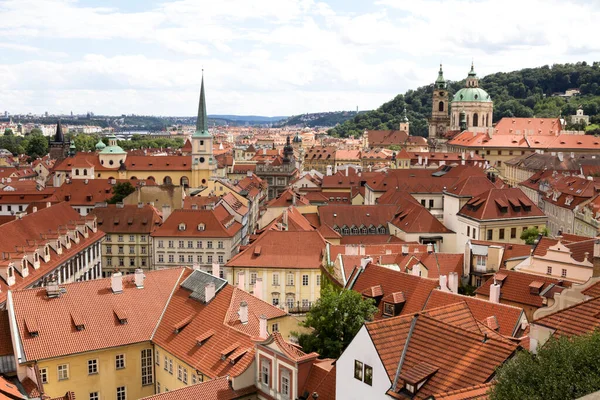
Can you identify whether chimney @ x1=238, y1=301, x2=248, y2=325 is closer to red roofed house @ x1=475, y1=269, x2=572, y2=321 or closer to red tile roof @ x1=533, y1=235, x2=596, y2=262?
red roofed house @ x1=475, y1=269, x2=572, y2=321

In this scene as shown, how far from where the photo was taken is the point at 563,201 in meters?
77.4

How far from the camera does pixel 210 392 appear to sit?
29438 mm

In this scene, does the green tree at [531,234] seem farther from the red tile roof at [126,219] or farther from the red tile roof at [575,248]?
the red tile roof at [126,219]

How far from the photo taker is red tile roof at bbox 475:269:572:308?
126 feet

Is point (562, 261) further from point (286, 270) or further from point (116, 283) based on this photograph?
point (116, 283)

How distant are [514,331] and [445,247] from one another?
38.6m

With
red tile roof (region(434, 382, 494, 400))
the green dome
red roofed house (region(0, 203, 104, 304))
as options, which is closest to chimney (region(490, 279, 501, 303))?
red tile roof (region(434, 382, 494, 400))

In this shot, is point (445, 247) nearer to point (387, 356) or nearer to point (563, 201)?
point (563, 201)

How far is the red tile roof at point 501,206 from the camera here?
64750 mm

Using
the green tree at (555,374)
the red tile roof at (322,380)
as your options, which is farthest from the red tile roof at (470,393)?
the red tile roof at (322,380)

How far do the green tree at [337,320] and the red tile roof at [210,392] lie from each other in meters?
4.28

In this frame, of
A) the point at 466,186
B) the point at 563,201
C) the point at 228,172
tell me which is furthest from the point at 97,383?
the point at 228,172

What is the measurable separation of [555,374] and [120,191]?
8971 cm

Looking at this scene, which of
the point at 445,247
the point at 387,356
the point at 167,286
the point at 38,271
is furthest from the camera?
the point at 445,247
